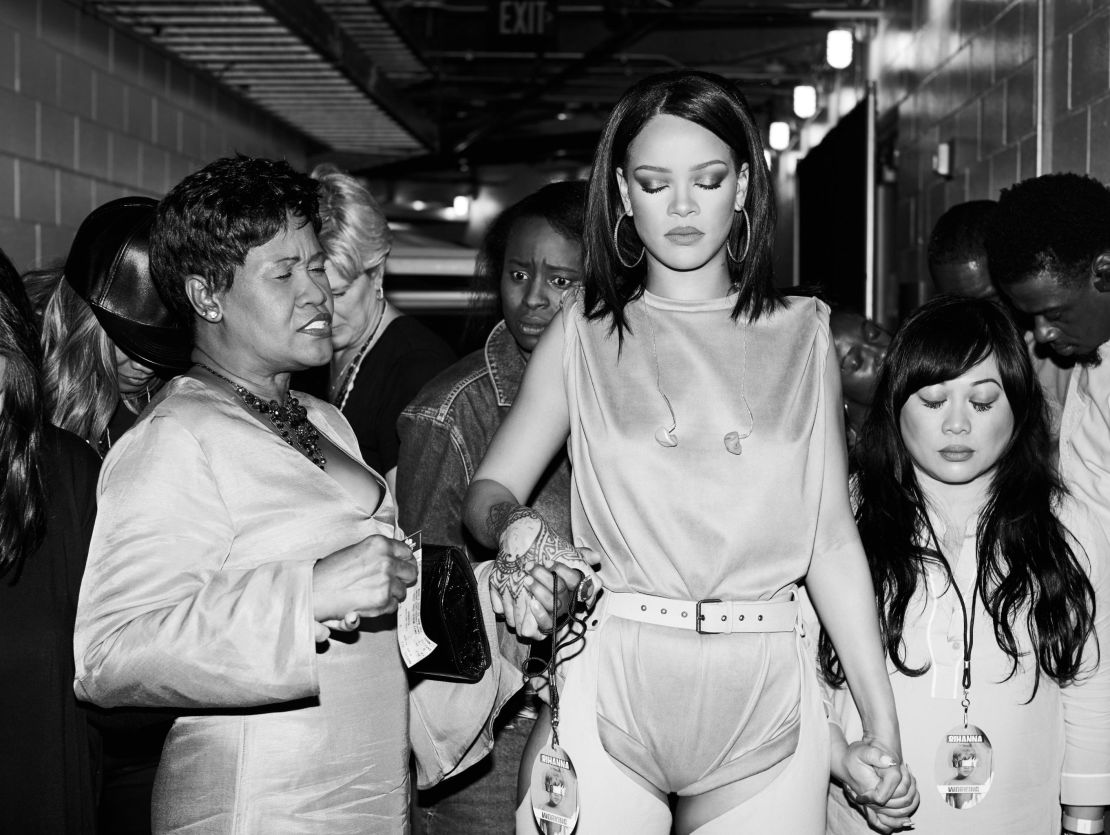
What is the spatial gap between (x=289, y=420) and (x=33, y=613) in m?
0.44

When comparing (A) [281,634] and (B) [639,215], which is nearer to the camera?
(A) [281,634]

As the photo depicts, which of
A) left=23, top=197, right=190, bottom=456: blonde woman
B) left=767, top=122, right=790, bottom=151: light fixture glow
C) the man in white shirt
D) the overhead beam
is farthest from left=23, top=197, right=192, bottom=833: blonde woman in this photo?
left=767, top=122, right=790, bottom=151: light fixture glow

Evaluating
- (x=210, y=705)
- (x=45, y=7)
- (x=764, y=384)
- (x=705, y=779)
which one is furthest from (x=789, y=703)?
(x=45, y=7)

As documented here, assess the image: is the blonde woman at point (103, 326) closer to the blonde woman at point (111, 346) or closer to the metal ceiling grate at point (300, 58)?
the blonde woman at point (111, 346)

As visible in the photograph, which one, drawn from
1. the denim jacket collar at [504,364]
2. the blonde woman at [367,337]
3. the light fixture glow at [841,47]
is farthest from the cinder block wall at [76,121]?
the light fixture glow at [841,47]

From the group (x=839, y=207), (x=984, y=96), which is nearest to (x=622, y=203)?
(x=984, y=96)

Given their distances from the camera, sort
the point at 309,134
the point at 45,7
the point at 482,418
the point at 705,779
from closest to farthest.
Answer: the point at 705,779, the point at 482,418, the point at 45,7, the point at 309,134

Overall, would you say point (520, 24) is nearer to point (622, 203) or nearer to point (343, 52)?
point (343, 52)

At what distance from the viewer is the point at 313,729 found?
5.49ft

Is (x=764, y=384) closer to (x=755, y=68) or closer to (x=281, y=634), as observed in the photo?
(x=281, y=634)

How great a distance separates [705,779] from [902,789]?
288 mm

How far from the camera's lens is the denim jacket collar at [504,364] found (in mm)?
2354

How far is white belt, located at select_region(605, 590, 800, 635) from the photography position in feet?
5.43

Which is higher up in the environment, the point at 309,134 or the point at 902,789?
the point at 309,134
